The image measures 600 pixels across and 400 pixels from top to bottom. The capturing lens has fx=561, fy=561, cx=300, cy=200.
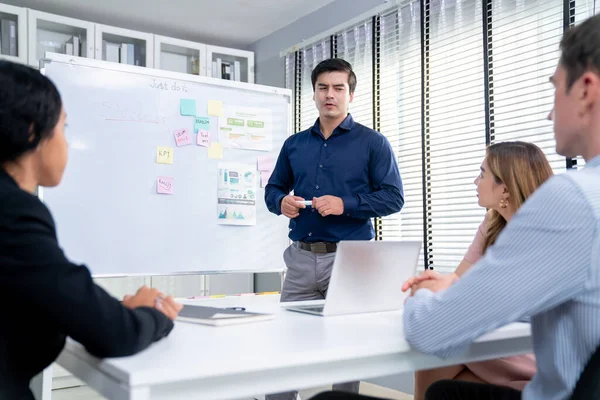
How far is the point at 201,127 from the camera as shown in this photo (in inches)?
140

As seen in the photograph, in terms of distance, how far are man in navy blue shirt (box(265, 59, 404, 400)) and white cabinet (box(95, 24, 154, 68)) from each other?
2.32m

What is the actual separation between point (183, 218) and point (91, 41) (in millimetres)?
1783

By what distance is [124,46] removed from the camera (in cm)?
444

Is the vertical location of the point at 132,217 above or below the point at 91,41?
below

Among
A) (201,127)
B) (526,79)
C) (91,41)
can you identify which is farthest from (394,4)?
(91,41)

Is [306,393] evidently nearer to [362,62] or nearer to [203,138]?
[203,138]

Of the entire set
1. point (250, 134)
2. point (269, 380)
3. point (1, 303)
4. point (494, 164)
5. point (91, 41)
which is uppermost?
point (91, 41)

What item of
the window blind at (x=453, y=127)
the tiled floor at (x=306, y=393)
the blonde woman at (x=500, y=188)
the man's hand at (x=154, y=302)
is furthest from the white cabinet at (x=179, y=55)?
the man's hand at (x=154, y=302)

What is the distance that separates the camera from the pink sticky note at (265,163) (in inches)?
148

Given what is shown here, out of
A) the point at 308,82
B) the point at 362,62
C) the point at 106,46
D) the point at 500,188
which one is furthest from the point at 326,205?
the point at 106,46

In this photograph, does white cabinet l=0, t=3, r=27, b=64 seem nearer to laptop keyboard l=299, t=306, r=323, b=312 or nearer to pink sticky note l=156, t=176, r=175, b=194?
pink sticky note l=156, t=176, r=175, b=194

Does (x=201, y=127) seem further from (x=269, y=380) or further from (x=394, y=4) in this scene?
(x=269, y=380)

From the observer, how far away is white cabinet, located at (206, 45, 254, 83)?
484cm

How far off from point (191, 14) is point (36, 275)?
400 cm
